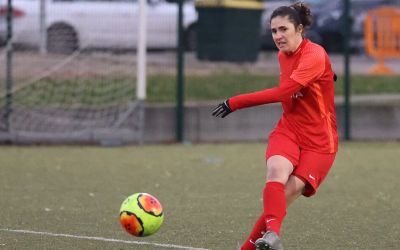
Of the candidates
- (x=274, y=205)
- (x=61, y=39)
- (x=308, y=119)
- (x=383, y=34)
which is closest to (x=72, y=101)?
(x=61, y=39)

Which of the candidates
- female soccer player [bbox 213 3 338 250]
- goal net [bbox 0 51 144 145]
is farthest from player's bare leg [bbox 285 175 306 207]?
Answer: goal net [bbox 0 51 144 145]

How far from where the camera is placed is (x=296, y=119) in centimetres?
707

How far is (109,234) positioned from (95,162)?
506 centimetres

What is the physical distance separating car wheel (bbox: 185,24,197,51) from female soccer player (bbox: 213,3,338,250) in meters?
8.65

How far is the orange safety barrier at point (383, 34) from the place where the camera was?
17.6 metres

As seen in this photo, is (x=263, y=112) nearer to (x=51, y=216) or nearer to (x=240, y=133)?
(x=240, y=133)

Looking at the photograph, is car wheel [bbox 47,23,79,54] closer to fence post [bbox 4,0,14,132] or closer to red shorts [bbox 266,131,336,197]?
fence post [bbox 4,0,14,132]

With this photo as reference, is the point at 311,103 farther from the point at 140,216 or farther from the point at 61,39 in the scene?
Result: the point at 61,39

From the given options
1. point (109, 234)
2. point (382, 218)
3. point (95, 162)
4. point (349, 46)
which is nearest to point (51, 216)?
point (109, 234)

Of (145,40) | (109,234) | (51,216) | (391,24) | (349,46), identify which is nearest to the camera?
→ (109,234)

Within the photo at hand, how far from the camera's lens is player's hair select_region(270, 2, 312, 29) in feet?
22.8

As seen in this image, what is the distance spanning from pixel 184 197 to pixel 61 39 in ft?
18.0

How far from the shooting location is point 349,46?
53.5 ft

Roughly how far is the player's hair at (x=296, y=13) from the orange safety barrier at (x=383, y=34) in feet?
34.8
